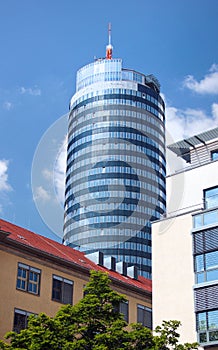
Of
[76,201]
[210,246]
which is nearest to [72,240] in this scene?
[76,201]

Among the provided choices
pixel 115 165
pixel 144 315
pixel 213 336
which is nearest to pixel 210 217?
pixel 213 336

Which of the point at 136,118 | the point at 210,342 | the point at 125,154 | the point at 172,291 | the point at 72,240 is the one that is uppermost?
the point at 136,118

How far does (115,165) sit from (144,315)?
105m

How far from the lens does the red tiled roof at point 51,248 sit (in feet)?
149

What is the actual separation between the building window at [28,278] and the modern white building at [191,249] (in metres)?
9.69

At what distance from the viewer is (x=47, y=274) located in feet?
148

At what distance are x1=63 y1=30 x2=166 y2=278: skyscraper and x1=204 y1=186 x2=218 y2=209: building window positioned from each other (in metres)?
110

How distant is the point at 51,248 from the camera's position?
49438 millimetres

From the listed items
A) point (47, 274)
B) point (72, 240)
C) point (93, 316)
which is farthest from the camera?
point (72, 240)

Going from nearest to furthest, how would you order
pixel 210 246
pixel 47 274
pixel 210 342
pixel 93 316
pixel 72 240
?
pixel 93 316 < pixel 210 342 < pixel 210 246 < pixel 47 274 < pixel 72 240

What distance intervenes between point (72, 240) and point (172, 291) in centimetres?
11733

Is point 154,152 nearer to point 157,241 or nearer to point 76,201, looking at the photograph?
point 76,201

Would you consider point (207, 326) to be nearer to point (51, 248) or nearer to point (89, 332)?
point (89, 332)

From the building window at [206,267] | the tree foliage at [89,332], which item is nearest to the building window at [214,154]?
the building window at [206,267]
